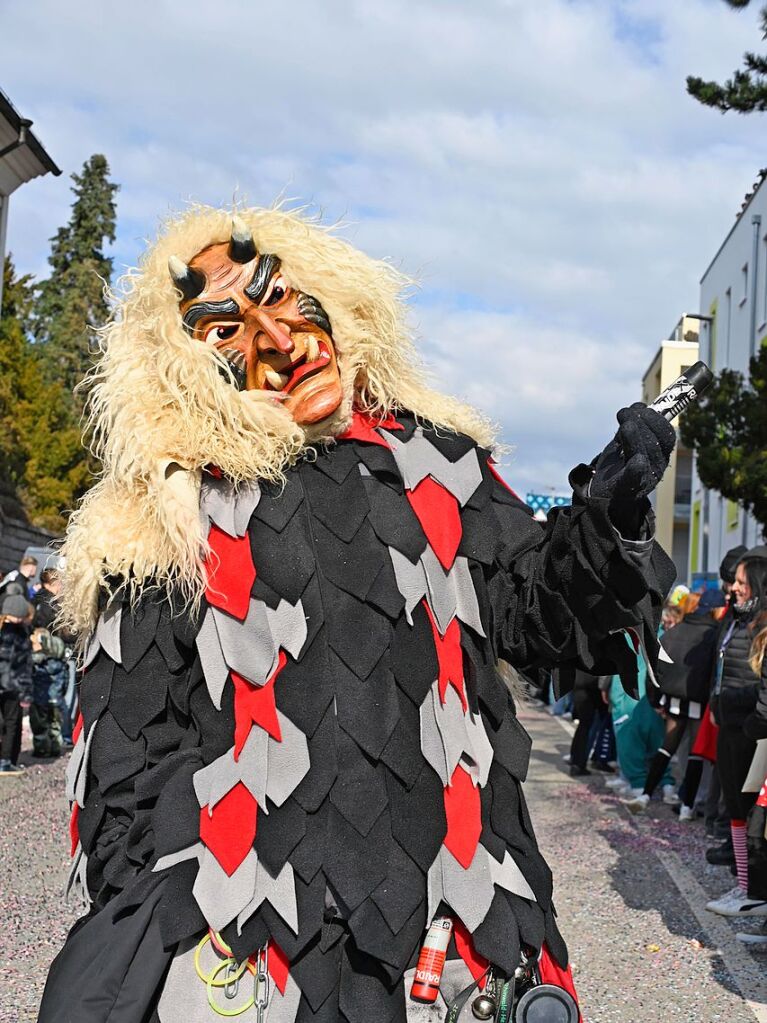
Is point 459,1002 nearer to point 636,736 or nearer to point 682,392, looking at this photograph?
point 682,392

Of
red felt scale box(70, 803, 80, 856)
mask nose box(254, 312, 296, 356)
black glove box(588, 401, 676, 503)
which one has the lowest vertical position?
red felt scale box(70, 803, 80, 856)

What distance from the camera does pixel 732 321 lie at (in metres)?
24.4

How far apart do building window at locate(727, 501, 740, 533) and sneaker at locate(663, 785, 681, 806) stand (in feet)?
41.4

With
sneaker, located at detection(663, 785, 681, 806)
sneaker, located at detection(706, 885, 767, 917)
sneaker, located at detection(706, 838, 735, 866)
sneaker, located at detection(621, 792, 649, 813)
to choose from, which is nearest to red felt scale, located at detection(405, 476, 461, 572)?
sneaker, located at detection(706, 885, 767, 917)

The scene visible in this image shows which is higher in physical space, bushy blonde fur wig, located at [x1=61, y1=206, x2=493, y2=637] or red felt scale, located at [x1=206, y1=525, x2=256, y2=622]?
bushy blonde fur wig, located at [x1=61, y1=206, x2=493, y2=637]

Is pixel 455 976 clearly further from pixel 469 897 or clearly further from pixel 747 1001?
pixel 747 1001

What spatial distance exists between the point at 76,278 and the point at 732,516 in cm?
2544

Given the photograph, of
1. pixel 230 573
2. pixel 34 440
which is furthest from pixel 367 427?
pixel 34 440

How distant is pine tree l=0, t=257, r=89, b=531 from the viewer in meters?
21.7

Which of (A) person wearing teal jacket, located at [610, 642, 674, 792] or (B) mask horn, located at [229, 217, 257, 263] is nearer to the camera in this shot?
(B) mask horn, located at [229, 217, 257, 263]

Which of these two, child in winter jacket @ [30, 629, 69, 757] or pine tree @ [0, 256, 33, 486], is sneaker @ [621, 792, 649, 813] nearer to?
child in winter jacket @ [30, 629, 69, 757]

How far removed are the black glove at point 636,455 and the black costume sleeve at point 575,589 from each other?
0.12 feet

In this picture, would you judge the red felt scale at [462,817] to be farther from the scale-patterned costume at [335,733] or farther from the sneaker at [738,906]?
the sneaker at [738,906]

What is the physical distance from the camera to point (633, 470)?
1.89 m
